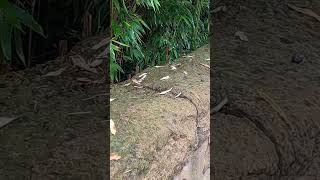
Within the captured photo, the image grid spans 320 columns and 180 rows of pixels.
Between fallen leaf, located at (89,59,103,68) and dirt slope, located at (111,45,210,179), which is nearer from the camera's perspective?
dirt slope, located at (111,45,210,179)

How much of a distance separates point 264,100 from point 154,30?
23.9 inches

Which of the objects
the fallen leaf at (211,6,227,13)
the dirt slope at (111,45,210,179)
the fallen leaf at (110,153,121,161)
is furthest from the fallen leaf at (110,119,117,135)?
the fallen leaf at (211,6,227,13)

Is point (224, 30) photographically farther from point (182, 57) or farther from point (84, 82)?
point (84, 82)

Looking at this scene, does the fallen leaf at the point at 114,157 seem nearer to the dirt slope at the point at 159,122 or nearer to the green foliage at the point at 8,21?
the dirt slope at the point at 159,122

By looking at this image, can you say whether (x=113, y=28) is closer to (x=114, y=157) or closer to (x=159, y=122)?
(x=159, y=122)

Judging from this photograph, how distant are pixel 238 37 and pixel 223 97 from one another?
32.6 inches

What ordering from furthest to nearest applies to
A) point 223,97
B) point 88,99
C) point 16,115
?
point 223,97, point 88,99, point 16,115

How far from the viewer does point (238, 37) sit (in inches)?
133

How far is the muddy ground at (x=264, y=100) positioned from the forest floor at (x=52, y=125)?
55 cm

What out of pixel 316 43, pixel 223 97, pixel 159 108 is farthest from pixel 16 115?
→ pixel 316 43

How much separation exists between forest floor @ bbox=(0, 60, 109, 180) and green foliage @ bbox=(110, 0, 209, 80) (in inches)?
8.2

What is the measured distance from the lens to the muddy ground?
242 cm

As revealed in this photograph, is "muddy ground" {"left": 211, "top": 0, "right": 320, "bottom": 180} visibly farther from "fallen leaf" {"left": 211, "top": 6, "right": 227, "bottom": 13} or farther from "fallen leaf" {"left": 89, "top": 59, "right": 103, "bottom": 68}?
"fallen leaf" {"left": 89, "top": 59, "right": 103, "bottom": 68}

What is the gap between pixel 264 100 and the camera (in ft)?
8.80
